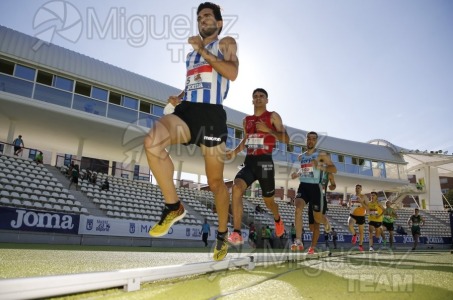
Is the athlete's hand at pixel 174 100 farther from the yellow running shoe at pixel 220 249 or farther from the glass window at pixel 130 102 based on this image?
the glass window at pixel 130 102

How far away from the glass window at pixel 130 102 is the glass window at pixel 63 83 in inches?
123

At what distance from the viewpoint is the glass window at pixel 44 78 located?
52.7ft

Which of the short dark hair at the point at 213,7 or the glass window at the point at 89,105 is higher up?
the glass window at the point at 89,105

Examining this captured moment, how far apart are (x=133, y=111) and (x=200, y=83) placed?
658 inches

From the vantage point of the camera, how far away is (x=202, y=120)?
293 centimetres

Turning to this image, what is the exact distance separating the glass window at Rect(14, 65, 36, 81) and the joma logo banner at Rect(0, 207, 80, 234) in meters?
8.75

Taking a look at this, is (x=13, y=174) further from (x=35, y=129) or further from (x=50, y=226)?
(x=35, y=129)

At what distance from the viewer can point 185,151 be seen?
22000 mm

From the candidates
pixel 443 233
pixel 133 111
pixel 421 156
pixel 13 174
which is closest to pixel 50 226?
pixel 13 174

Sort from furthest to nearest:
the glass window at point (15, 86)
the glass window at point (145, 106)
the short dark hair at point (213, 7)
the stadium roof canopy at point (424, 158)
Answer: the stadium roof canopy at point (424, 158)
the glass window at point (145, 106)
the glass window at point (15, 86)
the short dark hair at point (213, 7)

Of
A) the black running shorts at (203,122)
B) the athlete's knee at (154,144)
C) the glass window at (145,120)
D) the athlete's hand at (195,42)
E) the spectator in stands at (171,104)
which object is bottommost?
the athlete's knee at (154,144)

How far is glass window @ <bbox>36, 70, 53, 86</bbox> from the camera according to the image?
16.1 metres

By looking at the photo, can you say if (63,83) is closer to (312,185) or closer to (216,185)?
(312,185)

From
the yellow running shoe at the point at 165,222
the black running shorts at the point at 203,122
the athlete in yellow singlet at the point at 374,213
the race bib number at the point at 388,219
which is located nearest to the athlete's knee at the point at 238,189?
the black running shorts at the point at 203,122
